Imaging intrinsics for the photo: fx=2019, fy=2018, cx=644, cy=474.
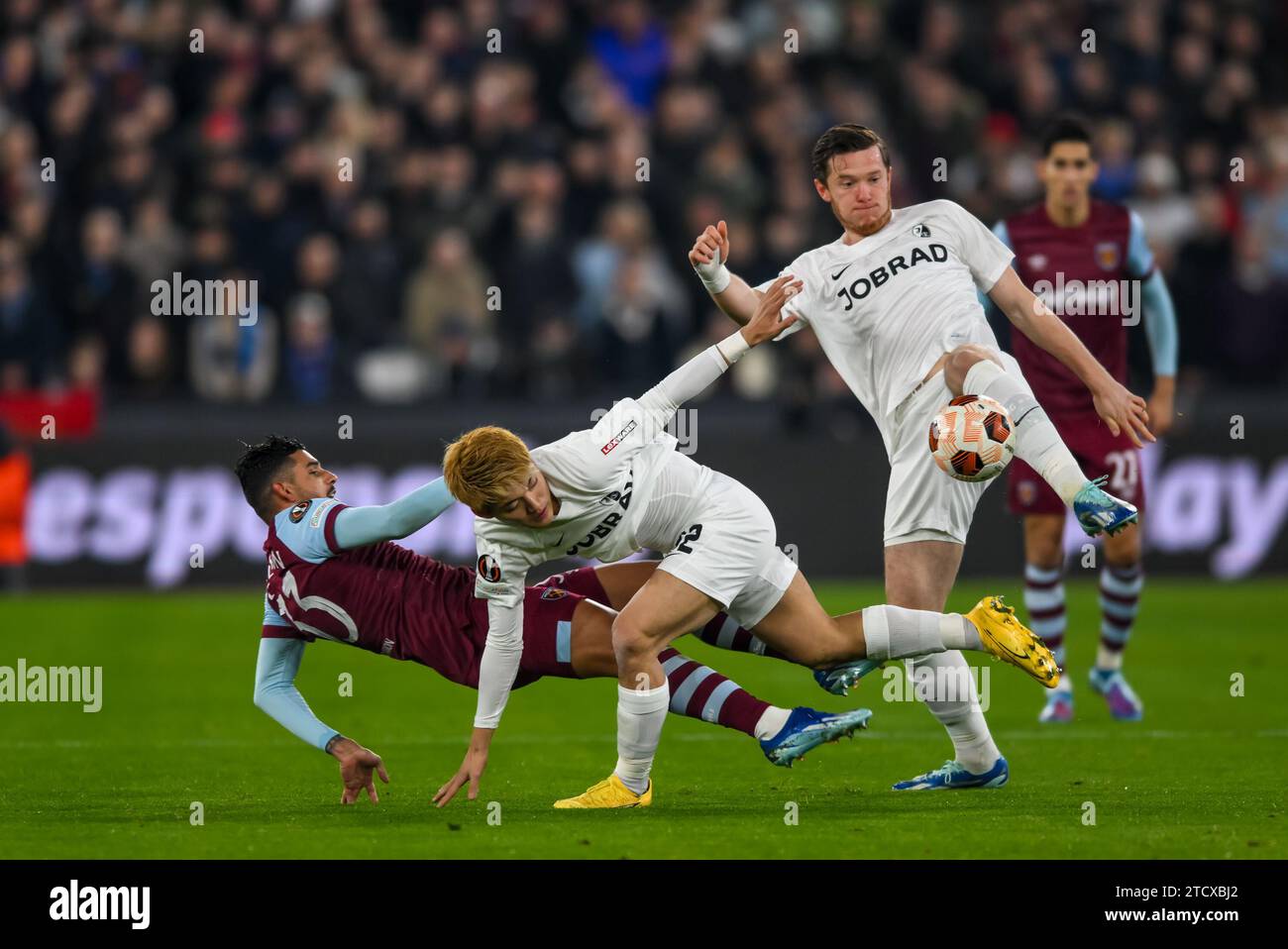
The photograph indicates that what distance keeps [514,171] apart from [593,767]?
8.89 meters

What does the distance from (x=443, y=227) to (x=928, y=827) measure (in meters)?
10.2

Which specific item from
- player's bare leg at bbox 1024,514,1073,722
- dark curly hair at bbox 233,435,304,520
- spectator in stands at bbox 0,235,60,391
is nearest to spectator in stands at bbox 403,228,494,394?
spectator in stands at bbox 0,235,60,391

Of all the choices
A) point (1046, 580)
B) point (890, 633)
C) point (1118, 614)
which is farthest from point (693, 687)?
point (1118, 614)

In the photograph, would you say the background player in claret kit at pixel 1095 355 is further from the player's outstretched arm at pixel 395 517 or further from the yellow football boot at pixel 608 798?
the player's outstretched arm at pixel 395 517

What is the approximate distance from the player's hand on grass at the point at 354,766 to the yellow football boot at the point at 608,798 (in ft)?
2.14

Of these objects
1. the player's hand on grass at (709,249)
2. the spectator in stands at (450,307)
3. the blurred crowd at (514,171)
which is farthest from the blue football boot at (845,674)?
the spectator in stands at (450,307)

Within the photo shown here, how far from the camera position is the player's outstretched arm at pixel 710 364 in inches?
275

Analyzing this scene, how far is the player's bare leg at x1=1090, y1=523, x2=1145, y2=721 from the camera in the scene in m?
9.53

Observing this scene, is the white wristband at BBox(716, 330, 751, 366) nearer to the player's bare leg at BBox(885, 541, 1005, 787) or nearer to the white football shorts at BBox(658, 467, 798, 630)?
the white football shorts at BBox(658, 467, 798, 630)

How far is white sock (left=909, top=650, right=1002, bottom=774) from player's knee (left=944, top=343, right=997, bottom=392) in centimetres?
100

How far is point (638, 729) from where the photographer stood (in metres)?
6.87

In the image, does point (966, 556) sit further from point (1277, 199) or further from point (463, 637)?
point (463, 637)

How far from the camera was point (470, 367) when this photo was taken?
15.3m

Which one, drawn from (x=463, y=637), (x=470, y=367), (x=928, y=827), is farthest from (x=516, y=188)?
(x=928, y=827)
